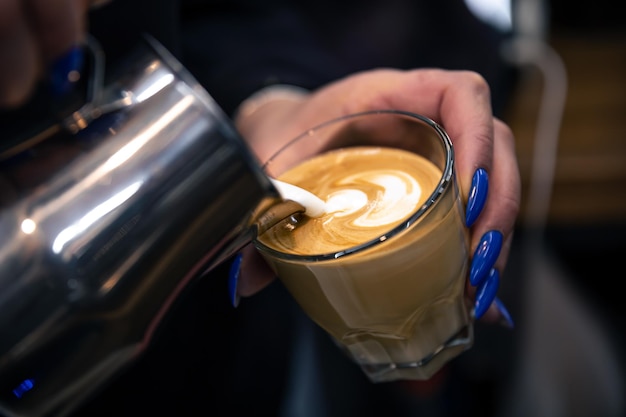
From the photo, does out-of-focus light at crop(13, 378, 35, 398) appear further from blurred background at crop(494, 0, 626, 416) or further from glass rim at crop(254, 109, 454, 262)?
blurred background at crop(494, 0, 626, 416)

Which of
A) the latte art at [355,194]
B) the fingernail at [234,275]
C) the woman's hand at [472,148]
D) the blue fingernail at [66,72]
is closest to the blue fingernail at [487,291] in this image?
the woman's hand at [472,148]

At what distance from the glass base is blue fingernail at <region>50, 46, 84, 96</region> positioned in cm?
39

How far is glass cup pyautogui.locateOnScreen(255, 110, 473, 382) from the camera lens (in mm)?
477

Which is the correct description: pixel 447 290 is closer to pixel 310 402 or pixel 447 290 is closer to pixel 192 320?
pixel 192 320

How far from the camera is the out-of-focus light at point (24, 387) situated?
1.36 ft

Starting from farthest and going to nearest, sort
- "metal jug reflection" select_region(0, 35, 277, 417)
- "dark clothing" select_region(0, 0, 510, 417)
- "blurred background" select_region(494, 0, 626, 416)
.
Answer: "blurred background" select_region(494, 0, 626, 416)
"dark clothing" select_region(0, 0, 510, 417)
"metal jug reflection" select_region(0, 35, 277, 417)

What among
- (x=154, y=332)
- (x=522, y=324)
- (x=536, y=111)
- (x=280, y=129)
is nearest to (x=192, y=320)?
(x=280, y=129)

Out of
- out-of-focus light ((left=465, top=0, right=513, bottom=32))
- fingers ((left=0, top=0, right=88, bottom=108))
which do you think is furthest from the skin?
out-of-focus light ((left=465, top=0, right=513, bottom=32))

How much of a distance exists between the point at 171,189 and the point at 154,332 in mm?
111

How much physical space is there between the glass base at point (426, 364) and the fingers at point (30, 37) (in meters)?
0.39

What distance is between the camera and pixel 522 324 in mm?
1245

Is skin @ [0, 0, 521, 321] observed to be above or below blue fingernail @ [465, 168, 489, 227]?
above

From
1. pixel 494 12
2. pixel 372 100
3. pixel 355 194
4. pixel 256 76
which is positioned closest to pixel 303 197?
pixel 355 194

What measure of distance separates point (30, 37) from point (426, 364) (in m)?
0.44
